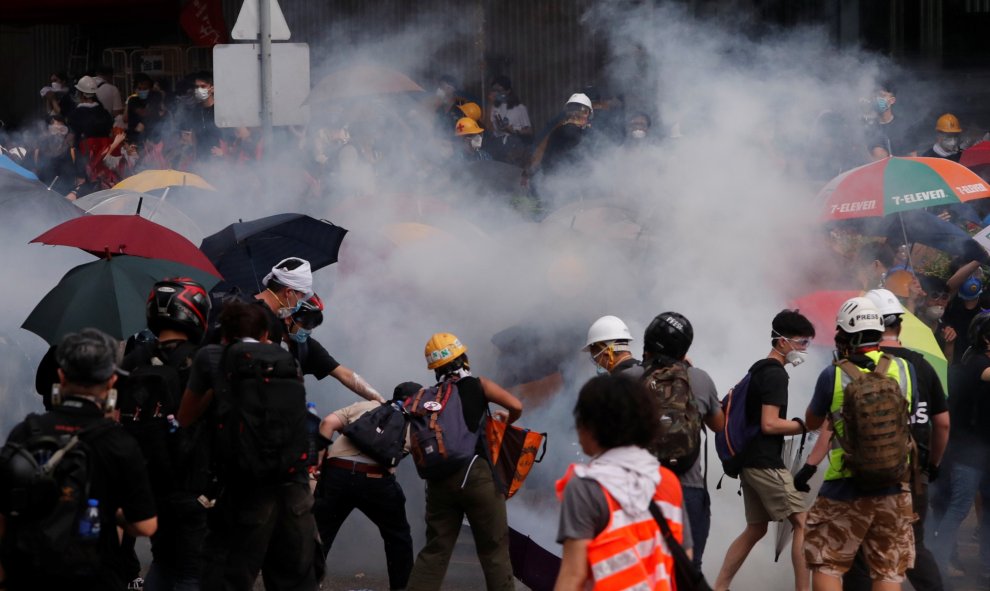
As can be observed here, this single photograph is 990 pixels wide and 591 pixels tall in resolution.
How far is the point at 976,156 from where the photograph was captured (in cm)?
984

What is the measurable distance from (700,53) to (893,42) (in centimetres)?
443

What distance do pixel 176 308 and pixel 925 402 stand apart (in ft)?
A: 9.96

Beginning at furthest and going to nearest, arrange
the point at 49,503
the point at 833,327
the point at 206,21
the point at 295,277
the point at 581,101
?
the point at 206,21 < the point at 581,101 < the point at 833,327 < the point at 295,277 < the point at 49,503

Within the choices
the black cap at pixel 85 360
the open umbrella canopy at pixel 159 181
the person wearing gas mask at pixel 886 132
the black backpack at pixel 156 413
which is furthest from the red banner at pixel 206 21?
the black cap at pixel 85 360

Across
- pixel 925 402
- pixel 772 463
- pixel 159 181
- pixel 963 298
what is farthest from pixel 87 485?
pixel 963 298

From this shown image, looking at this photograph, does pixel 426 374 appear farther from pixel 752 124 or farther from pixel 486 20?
pixel 486 20

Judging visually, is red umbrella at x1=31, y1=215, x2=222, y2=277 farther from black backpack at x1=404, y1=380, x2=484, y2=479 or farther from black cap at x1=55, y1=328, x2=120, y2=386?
black cap at x1=55, y1=328, x2=120, y2=386

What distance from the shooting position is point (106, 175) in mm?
12516

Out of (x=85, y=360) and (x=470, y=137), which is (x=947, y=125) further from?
(x=85, y=360)

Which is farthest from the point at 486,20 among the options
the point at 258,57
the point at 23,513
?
the point at 23,513

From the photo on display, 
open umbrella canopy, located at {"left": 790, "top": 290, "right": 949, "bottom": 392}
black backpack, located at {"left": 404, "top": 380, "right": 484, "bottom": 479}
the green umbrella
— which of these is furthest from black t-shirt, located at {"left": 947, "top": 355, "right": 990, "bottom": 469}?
the green umbrella

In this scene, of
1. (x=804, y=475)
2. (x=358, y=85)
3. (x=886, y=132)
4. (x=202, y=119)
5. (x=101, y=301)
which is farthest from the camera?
(x=202, y=119)

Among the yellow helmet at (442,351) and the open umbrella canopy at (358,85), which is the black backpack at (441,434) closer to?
the yellow helmet at (442,351)

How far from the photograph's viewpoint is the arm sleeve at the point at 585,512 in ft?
12.2
